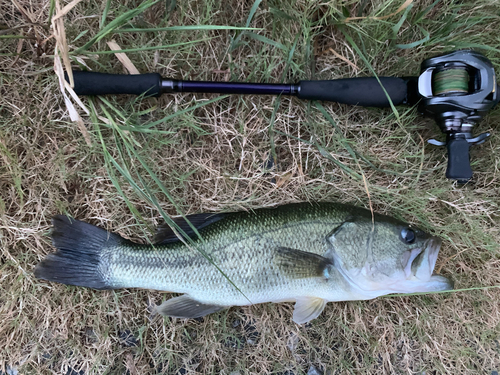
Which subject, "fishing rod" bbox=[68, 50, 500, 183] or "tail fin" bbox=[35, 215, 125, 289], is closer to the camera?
"fishing rod" bbox=[68, 50, 500, 183]

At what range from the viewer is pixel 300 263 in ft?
6.19

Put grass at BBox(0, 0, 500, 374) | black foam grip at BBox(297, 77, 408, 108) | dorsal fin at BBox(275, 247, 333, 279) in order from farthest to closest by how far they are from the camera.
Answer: grass at BBox(0, 0, 500, 374) → black foam grip at BBox(297, 77, 408, 108) → dorsal fin at BBox(275, 247, 333, 279)

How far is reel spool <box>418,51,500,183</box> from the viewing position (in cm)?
176

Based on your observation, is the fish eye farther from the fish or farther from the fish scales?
the fish scales

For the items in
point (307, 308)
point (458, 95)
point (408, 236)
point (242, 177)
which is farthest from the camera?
point (242, 177)

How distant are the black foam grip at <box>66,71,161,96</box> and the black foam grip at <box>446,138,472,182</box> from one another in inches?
69.0

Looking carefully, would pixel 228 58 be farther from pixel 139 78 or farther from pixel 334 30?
pixel 334 30

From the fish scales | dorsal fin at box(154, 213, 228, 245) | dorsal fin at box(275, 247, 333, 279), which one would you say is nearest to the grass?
dorsal fin at box(154, 213, 228, 245)

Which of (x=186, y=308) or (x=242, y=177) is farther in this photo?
(x=242, y=177)

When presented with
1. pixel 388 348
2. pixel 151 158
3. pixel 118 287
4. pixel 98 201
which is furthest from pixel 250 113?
pixel 388 348

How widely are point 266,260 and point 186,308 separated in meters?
0.58

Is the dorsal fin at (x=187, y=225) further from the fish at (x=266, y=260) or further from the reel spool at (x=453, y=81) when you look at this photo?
the reel spool at (x=453, y=81)

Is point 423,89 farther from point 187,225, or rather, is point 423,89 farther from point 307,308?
point 187,225

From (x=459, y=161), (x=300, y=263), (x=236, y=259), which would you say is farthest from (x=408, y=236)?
(x=236, y=259)
